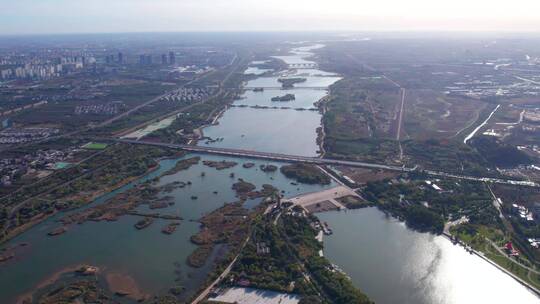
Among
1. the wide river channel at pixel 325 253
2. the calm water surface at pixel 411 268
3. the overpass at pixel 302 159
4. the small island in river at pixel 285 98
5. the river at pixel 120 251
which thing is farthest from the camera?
the small island in river at pixel 285 98

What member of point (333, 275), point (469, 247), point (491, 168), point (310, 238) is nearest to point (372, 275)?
point (333, 275)

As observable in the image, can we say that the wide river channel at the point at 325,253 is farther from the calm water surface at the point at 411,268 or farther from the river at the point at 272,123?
the river at the point at 272,123

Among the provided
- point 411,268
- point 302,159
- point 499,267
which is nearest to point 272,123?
point 302,159

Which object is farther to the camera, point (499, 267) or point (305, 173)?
point (305, 173)

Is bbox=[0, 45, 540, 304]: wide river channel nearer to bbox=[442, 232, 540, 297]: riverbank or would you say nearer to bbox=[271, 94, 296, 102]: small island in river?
bbox=[442, 232, 540, 297]: riverbank

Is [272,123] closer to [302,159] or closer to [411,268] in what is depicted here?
[302,159]

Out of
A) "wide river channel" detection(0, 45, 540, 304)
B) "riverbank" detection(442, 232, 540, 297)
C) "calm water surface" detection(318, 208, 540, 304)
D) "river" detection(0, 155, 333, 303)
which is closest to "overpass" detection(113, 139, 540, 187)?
"wide river channel" detection(0, 45, 540, 304)

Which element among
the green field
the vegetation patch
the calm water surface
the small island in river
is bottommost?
the calm water surface

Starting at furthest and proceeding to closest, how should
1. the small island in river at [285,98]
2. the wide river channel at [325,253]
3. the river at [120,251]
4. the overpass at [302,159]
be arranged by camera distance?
the small island in river at [285,98]
the overpass at [302,159]
the river at [120,251]
the wide river channel at [325,253]

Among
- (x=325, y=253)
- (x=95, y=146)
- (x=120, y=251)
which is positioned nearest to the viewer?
(x=325, y=253)

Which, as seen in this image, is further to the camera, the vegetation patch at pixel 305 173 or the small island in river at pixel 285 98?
the small island in river at pixel 285 98

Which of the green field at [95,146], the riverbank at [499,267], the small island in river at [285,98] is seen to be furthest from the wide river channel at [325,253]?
the small island in river at [285,98]
